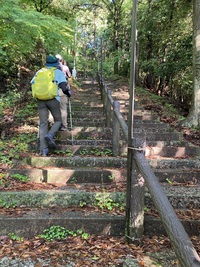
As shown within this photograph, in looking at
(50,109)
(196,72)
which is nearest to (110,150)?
(50,109)

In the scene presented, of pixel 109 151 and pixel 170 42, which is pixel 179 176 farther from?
pixel 170 42

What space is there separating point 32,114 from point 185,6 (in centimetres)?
676

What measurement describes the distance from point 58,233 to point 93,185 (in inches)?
47.3

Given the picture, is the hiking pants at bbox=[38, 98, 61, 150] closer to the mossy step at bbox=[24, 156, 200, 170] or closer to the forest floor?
the mossy step at bbox=[24, 156, 200, 170]

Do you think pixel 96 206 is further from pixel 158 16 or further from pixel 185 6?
pixel 158 16

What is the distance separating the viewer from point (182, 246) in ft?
5.62

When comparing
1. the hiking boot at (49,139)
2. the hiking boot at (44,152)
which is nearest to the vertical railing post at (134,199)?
the hiking boot at (49,139)

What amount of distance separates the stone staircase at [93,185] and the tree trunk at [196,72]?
149 cm

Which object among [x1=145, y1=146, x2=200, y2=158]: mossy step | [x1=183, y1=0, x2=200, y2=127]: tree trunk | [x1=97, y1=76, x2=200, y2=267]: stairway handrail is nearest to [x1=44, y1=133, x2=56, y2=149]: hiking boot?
[x1=145, y1=146, x2=200, y2=158]: mossy step

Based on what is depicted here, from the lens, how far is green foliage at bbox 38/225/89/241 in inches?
126

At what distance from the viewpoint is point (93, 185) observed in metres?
4.30

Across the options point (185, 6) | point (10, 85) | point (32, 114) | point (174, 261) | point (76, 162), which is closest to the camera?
point (174, 261)

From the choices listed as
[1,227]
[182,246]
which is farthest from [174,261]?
[1,227]

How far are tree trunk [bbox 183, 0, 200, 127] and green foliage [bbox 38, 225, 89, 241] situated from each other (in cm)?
551
